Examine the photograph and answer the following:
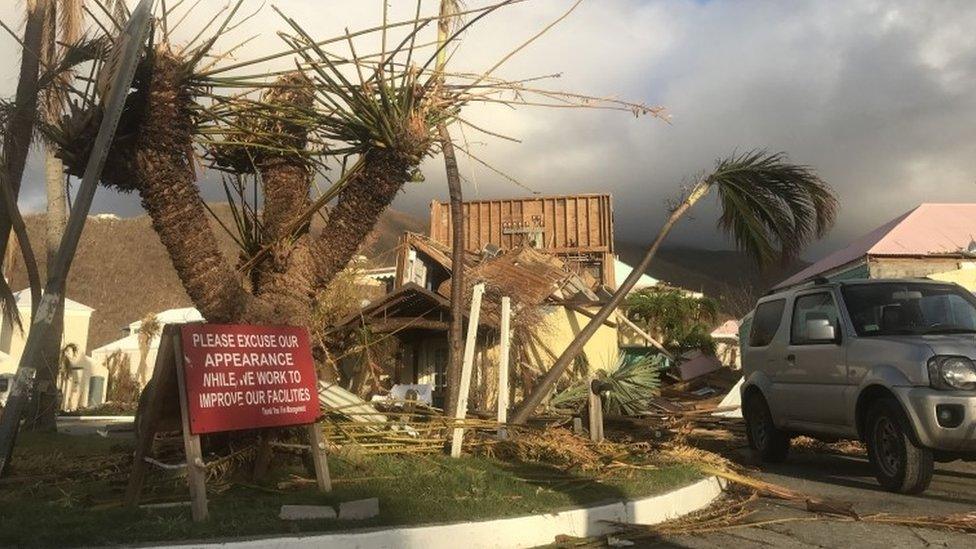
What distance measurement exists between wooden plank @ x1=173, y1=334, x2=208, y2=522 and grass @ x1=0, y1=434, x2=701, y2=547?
117 mm

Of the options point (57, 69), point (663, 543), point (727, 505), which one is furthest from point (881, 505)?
point (57, 69)

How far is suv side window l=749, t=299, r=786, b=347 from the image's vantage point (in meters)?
10.1

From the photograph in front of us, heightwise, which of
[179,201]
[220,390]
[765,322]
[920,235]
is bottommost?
[220,390]

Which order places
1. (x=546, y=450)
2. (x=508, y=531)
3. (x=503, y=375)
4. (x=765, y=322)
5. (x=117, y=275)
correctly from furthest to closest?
1. (x=117, y=275)
2. (x=765, y=322)
3. (x=546, y=450)
4. (x=503, y=375)
5. (x=508, y=531)

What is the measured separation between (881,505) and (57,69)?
26.1 feet

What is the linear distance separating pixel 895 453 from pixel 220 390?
601 centimetres

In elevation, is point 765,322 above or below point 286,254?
below

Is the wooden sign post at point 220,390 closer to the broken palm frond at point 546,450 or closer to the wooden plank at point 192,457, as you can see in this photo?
the wooden plank at point 192,457

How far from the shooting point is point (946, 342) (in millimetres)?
7441

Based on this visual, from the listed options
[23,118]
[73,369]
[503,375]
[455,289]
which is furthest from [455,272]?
[73,369]

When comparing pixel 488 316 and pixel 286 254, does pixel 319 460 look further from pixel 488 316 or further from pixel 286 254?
pixel 488 316

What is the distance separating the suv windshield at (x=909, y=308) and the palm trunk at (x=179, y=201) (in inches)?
234

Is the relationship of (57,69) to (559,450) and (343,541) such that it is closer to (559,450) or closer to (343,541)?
(343,541)

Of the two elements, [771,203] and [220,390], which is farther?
[771,203]
